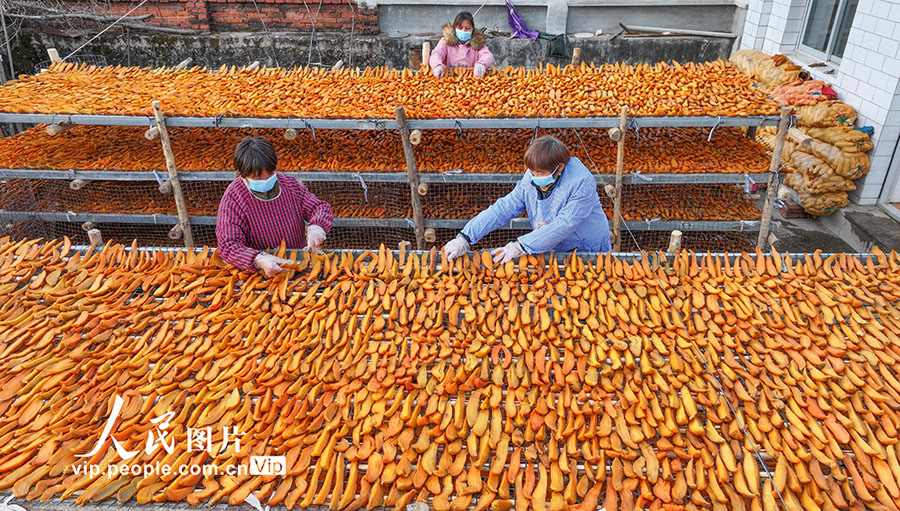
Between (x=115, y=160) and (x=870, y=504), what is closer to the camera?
(x=870, y=504)

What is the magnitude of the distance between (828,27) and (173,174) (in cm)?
954

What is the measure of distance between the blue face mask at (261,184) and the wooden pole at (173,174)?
2.93 metres

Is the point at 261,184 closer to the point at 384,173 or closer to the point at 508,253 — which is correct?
the point at 508,253

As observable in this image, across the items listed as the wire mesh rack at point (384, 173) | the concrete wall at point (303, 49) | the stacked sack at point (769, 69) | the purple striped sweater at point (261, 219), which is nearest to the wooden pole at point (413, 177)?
the wire mesh rack at point (384, 173)

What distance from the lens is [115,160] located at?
21.4 ft

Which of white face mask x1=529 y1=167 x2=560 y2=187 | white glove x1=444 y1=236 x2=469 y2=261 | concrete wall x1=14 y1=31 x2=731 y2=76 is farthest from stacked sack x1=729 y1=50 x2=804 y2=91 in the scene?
white glove x1=444 y1=236 x2=469 y2=261

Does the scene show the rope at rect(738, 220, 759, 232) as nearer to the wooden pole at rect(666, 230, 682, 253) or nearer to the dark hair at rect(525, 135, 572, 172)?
the wooden pole at rect(666, 230, 682, 253)

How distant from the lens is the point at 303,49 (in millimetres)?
10820

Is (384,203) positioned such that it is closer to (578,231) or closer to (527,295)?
(578,231)

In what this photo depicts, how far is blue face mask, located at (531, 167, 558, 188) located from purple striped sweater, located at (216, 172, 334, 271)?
150cm

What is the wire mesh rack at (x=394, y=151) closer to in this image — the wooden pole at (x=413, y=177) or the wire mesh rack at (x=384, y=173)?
the wire mesh rack at (x=384, y=173)

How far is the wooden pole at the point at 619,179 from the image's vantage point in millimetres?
5320

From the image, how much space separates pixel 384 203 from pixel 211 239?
252 centimetres

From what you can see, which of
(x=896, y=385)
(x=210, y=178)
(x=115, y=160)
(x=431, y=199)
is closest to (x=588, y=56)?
(x=431, y=199)
